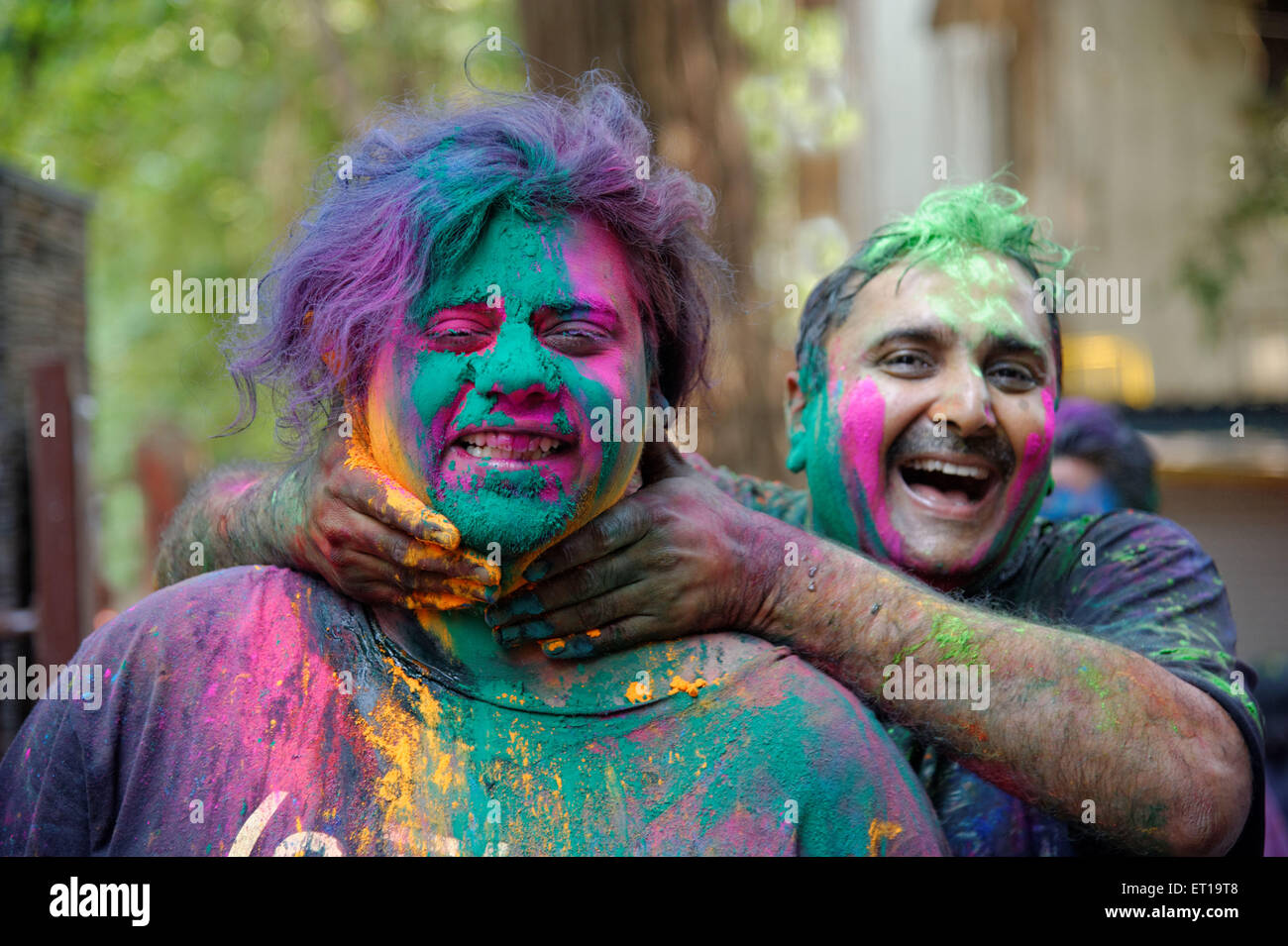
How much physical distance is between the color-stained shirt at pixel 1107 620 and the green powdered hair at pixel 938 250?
0.43 m

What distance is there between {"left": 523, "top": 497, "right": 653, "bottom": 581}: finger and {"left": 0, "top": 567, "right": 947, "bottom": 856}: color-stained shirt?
0.26m

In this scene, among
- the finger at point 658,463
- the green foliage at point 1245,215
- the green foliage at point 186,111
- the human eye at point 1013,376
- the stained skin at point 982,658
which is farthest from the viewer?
the green foliage at point 186,111

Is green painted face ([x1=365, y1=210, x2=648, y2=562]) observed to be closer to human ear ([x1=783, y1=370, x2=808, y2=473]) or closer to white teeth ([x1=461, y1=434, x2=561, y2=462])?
white teeth ([x1=461, y1=434, x2=561, y2=462])

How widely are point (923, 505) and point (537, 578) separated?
1.06 meters

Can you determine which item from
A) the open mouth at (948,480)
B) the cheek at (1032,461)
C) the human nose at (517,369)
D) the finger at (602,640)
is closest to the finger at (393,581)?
the finger at (602,640)

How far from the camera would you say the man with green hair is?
221cm

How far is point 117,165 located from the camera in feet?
36.9

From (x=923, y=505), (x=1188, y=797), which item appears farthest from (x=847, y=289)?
(x=1188, y=797)

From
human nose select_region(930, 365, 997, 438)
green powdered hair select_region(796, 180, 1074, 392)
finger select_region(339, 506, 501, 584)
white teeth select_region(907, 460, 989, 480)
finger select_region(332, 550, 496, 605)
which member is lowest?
finger select_region(332, 550, 496, 605)

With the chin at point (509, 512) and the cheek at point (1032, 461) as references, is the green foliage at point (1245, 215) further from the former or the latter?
the chin at point (509, 512)

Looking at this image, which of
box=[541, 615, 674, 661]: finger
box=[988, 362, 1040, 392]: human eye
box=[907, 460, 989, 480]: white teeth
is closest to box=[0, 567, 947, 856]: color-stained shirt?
box=[541, 615, 674, 661]: finger

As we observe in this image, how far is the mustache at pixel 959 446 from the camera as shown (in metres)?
2.71
